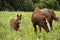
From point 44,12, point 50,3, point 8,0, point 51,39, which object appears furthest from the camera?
point 50,3

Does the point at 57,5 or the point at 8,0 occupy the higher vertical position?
the point at 8,0

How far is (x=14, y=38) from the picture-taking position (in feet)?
35.8

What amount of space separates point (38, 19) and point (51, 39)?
208 centimetres

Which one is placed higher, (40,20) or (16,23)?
(40,20)

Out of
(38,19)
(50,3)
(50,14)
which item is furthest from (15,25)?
(50,3)

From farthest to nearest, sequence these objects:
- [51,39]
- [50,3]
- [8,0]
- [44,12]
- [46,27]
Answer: [50,3], [8,0], [44,12], [46,27], [51,39]

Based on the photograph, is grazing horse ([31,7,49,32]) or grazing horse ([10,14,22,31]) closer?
grazing horse ([31,7,49,32])

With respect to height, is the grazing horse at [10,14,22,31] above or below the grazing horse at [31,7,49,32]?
below

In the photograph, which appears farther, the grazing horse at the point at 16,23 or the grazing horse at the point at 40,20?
the grazing horse at the point at 16,23

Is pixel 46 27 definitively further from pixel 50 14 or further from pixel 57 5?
pixel 57 5

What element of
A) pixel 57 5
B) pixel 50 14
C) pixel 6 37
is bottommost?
pixel 57 5

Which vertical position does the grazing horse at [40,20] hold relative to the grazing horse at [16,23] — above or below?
above

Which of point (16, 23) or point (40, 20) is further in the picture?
point (16, 23)

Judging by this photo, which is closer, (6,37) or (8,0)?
(6,37)
